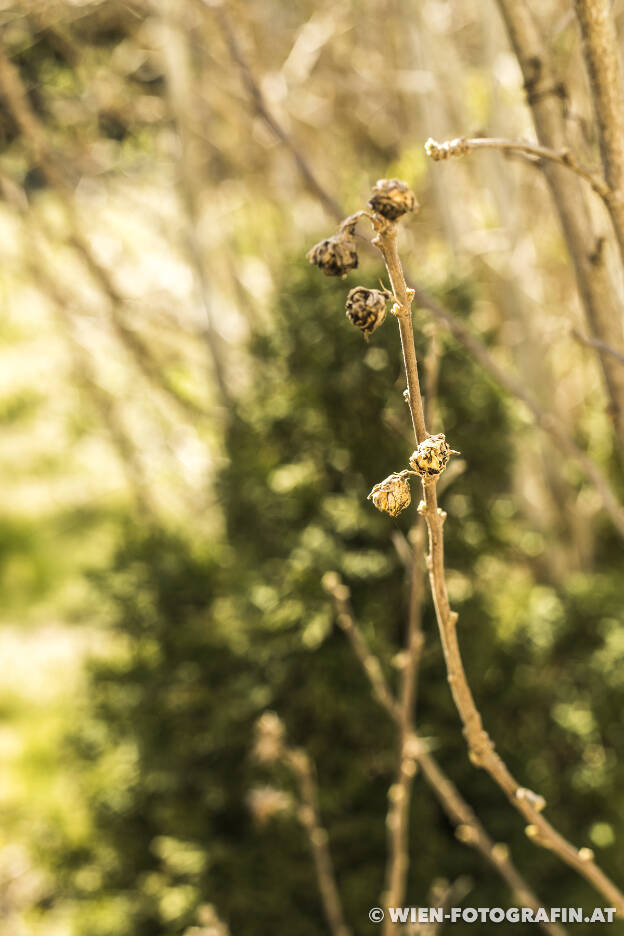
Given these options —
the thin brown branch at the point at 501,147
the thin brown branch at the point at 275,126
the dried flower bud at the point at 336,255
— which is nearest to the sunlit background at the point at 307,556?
the thin brown branch at the point at 275,126

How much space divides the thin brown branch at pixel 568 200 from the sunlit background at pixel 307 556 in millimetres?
13

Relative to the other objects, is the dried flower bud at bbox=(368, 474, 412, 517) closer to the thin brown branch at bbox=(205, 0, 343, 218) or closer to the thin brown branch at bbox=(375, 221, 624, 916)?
the thin brown branch at bbox=(375, 221, 624, 916)

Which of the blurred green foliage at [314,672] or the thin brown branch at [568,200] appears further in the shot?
the blurred green foliage at [314,672]

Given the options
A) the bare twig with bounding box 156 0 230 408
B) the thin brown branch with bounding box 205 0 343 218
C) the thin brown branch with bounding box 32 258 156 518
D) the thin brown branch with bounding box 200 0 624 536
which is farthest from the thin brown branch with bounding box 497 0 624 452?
the thin brown branch with bounding box 32 258 156 518

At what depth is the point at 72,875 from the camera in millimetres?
1290

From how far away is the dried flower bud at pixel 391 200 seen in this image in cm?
29

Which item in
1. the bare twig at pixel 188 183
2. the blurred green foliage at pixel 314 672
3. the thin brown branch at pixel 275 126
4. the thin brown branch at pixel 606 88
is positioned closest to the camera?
the thin brown branch at pixel 606 88

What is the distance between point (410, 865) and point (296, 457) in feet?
1.80

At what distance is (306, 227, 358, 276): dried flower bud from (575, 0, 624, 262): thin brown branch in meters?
0.18

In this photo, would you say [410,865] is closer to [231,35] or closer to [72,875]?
[72,875]

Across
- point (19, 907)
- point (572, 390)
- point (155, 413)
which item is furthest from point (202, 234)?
point (19, 907)

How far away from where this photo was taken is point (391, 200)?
0.94 ft

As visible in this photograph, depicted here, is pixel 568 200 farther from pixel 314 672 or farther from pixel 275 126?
pixel 314 672

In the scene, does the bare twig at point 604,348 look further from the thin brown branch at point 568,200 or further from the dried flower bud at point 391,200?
the dried flower bud at point 391,200
